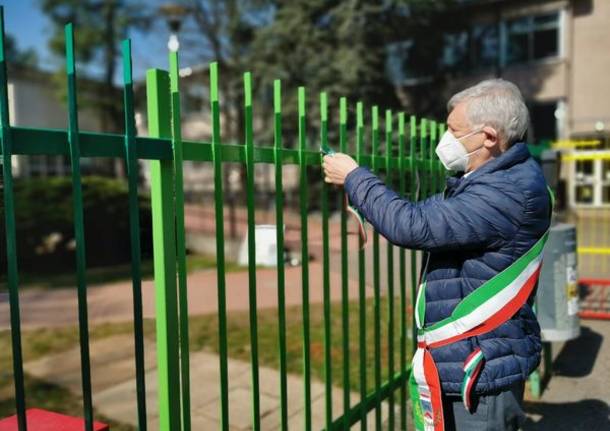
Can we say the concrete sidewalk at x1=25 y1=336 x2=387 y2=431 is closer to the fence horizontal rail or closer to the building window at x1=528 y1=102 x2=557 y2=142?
the fence horizontal rail

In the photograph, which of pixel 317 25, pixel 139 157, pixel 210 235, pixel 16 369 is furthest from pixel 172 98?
pixel 317 25

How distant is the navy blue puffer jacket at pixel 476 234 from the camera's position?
1.65 meters

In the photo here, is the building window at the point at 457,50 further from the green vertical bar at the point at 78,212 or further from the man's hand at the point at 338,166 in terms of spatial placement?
the green vertical bar at the point at 78,212

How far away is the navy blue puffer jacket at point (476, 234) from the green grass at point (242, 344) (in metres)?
1.90

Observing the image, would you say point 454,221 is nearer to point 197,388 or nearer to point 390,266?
point 390,266

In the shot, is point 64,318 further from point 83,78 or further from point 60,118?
point 60,118

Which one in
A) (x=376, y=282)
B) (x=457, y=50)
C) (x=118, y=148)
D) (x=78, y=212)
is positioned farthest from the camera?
(x=457, y=50)

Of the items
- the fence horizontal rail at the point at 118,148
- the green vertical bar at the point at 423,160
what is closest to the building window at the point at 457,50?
the green vertical bar at the point at 423,160

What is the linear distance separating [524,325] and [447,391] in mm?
341

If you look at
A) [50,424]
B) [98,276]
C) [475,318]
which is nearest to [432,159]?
[475,318]

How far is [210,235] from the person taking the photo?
13.0 metres

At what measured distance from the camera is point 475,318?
69.2 inches

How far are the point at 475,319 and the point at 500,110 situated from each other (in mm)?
674

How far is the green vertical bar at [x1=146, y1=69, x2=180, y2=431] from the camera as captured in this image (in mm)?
1593
